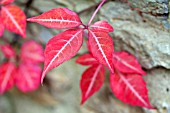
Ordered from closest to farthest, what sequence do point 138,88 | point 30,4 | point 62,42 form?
1. point 62,42
2. point 138,88
3. point 30,4

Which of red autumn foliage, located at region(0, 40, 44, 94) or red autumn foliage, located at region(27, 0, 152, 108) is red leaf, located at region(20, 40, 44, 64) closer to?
red autumn foliage, located at region(0, 40, 44, 94)

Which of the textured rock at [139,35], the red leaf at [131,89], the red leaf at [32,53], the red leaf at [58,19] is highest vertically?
the red leaf at [58,19]

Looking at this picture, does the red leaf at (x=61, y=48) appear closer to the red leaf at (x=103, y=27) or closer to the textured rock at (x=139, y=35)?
the red leaf at (x=103, y=27)

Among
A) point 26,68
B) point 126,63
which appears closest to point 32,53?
point 26,68

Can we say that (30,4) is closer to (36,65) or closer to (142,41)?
(36,65)

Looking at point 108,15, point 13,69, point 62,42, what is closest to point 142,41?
point 108,15

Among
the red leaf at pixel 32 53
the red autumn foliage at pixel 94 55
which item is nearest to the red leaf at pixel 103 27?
the red autumn foliage at pixel 94 55
